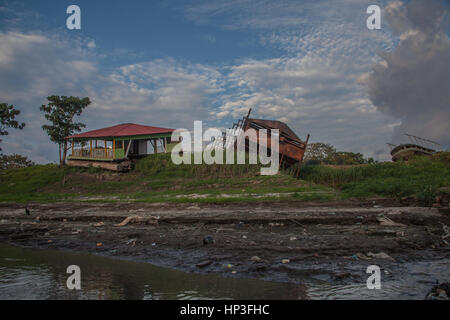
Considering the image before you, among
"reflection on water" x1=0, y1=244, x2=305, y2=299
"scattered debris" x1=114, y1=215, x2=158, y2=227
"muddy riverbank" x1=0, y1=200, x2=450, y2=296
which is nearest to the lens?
"reflection on water" x1=0, y1=244, x2=305, y2=299

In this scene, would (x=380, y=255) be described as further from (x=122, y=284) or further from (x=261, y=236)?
(x=122, y=284)

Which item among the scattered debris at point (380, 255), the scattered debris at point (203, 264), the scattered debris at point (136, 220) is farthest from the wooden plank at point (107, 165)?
the scattered debris at point (380, 255)

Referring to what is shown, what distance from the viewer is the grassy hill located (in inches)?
489

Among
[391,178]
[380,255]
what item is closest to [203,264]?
[380,255]

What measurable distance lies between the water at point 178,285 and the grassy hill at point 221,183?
6664mm

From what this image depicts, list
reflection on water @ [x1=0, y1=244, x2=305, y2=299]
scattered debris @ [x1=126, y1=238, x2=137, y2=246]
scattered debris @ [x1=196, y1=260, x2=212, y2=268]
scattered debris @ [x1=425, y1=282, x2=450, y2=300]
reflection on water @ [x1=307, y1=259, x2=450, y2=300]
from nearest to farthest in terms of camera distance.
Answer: scattered debris @ [x1=425, y1=282, x2=450, y2=300] < reflection on water @ [x1=307, y1=259, x2=450, y2=300] < reflection on water @ [x1=0, y1=244, x2=305, y2=299] < scattered debris @ [x1=196, y1=260, x2=212, y2=268] < scattered debris @ [x1=126, y1=238, x2=137, y2=246]

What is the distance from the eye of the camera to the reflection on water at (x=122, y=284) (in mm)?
4363

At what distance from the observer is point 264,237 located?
23.2 ft

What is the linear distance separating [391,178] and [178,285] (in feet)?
41.7

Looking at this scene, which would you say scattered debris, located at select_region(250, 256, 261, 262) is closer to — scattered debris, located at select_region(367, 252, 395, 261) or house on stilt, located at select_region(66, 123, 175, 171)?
scattered debris, located at select_region(367, 252, 395, 261)

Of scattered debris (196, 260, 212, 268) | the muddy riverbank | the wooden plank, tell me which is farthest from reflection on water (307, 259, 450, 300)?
the wooden plank

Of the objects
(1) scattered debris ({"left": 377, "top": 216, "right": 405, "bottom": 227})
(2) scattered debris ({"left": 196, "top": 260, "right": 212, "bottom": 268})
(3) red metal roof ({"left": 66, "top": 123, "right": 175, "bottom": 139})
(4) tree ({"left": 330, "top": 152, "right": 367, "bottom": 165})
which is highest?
(3) red metal roof ({"left": 66, "top": 123, "right": 175, "bottom": 139})

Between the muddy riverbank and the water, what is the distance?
0.23m
